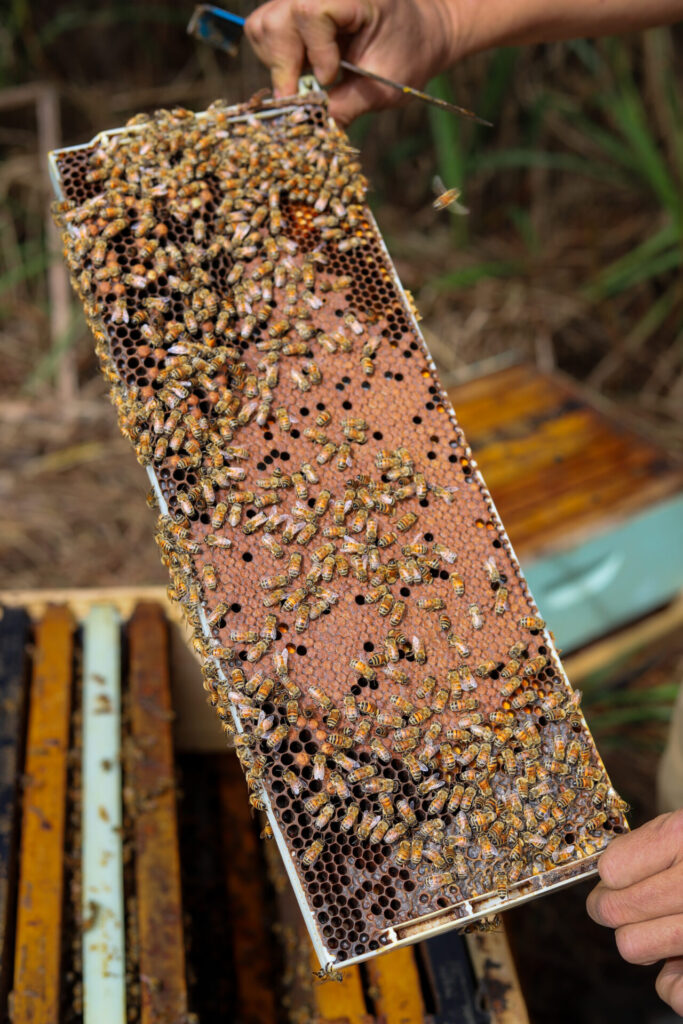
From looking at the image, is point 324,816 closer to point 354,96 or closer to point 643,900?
point 643,900

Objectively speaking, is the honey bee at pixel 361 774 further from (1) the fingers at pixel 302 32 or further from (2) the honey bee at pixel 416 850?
(1) the fingers at pixel 302 32

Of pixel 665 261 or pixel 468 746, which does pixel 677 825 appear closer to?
pixel 468 746

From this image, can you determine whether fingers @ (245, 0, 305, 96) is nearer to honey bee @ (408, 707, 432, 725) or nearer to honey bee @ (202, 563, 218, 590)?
honey bee @ (202, 563, 218, 590)

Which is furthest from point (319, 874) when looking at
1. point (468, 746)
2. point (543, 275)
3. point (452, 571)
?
point (543, 275)

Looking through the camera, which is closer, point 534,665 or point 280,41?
point 534,665

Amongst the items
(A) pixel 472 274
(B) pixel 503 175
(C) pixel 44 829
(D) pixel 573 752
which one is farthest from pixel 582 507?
(B) pixel 503 175

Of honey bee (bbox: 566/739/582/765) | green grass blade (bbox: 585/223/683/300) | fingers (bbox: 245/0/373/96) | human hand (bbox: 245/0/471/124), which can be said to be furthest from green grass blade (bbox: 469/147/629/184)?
honey bee (bbox: 566/739/582/765)
